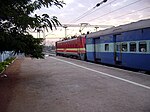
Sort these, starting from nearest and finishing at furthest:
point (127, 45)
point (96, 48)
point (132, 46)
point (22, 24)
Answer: point (22, 24), point (132, 46), point (127, 45), point (96, 48)

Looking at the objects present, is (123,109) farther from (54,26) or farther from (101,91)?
(54,26)

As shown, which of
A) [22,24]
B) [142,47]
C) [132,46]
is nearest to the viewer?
[22,24]

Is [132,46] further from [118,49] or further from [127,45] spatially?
[118,49]

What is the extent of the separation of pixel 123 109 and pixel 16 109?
3.20 meters

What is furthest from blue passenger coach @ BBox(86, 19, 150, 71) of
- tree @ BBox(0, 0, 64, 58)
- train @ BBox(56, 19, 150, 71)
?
tree @ BBox(0, 0, 64, 58)

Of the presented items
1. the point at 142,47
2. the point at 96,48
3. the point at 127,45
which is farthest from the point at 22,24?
the point at 96,48

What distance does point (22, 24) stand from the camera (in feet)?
41.4

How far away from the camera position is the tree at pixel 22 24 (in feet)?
37.8

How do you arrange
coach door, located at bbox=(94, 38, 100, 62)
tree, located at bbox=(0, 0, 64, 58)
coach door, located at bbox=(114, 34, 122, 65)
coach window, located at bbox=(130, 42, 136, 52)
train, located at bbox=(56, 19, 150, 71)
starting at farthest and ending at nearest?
coach door, located at bbox=(94, 38, 100, 62)
coach door, located at bbox=(114, 34, 122, 65)
coach window, located at bbox=(130, 42, 136, 52)
train, located at bbox=(56, 19, 150, 71)
tree, located at bbox=(0, 0, 64, 58)

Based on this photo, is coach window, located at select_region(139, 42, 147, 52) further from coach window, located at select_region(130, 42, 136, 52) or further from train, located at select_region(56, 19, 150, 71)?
coach window, located at select_region(130, 42, 136, 52)

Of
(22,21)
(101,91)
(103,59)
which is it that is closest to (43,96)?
(101,91)

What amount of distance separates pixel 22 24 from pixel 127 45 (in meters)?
10.8

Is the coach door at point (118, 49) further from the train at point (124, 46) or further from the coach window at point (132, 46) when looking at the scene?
the coach window at point (132, 46)

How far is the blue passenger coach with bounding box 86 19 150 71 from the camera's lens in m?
18.8
